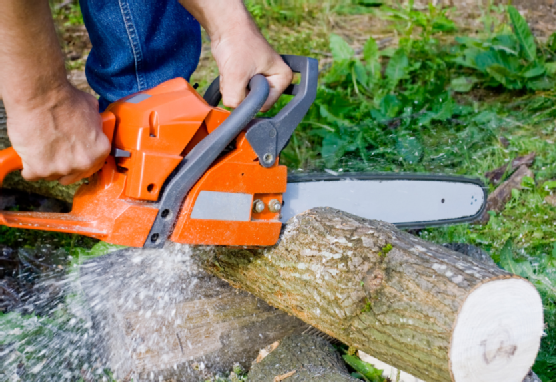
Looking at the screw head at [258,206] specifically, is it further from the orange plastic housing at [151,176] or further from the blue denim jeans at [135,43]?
the blue denim jeans at [135,43]

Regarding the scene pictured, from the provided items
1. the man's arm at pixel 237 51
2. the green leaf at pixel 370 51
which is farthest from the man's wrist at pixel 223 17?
the green leaf at pixel 370 51

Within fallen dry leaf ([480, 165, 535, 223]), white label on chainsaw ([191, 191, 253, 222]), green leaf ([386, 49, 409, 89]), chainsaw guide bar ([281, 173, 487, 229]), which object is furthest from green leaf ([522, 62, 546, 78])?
white label on chainsaw ([191, 191, 253, 222])

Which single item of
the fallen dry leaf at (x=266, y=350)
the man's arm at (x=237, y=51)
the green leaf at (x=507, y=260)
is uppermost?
the man's arm at (x=237, y=51)

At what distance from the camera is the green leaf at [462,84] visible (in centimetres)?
437

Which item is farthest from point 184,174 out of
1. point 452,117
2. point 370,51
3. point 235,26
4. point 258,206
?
point 370,51

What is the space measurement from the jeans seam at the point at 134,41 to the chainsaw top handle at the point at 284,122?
0.75 meters

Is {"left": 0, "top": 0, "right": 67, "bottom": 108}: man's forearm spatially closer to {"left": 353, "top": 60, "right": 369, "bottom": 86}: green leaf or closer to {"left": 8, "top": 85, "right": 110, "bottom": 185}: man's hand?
{"left": 8, "top": 85, "right": 110, "bottom": 185}: man's hand

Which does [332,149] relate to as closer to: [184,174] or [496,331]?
[184,174]

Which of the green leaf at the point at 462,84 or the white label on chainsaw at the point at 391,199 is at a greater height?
the white label on chainsaw at the point at 391,199

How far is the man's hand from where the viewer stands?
1548 millimetres

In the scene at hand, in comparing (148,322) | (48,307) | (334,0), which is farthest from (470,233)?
(334,0)

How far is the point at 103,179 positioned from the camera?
1.80 m

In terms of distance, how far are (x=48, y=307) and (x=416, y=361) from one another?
1.77 metres

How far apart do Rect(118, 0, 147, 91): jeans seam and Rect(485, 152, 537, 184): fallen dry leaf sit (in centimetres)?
236
